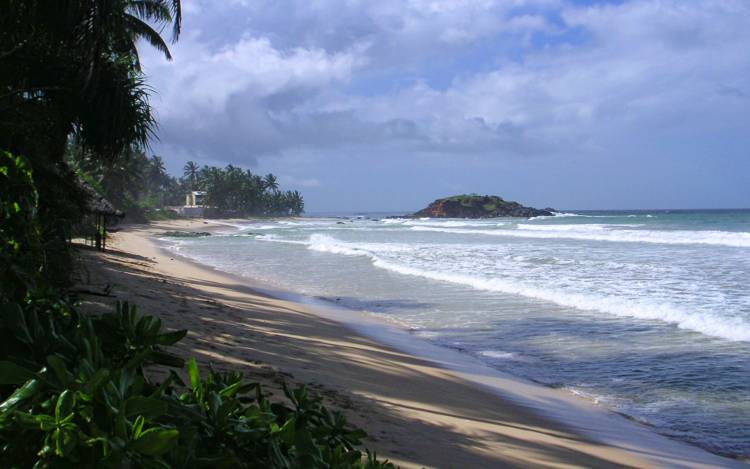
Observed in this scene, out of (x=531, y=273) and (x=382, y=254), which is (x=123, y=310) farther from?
(x=382, y=254)

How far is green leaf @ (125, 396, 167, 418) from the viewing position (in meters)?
1.34

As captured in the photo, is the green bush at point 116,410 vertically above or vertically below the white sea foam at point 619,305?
above

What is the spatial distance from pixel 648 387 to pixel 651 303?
5618mm

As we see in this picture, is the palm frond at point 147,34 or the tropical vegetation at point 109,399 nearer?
the tropical vegetation at point 109,399

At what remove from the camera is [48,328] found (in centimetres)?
174

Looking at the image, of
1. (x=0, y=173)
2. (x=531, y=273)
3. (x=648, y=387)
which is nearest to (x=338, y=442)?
(x=0, y=173)

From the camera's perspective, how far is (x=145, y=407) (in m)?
1.35

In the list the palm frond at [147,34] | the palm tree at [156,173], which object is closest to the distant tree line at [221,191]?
the palm tree at [156,173]

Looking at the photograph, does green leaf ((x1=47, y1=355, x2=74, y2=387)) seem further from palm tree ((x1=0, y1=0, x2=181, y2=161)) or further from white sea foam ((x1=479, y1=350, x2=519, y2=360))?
white sea foam ((x1=479, y1=350, x2=519, y2=360))

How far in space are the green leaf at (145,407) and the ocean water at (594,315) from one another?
5521 mm

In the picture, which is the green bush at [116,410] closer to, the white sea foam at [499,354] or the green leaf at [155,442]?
the green leaf at [155,442]

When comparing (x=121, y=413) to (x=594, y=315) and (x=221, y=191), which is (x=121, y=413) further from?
(x=221, y=191)

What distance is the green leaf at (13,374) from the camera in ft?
4.46

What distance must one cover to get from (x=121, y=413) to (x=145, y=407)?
6 centimetres
